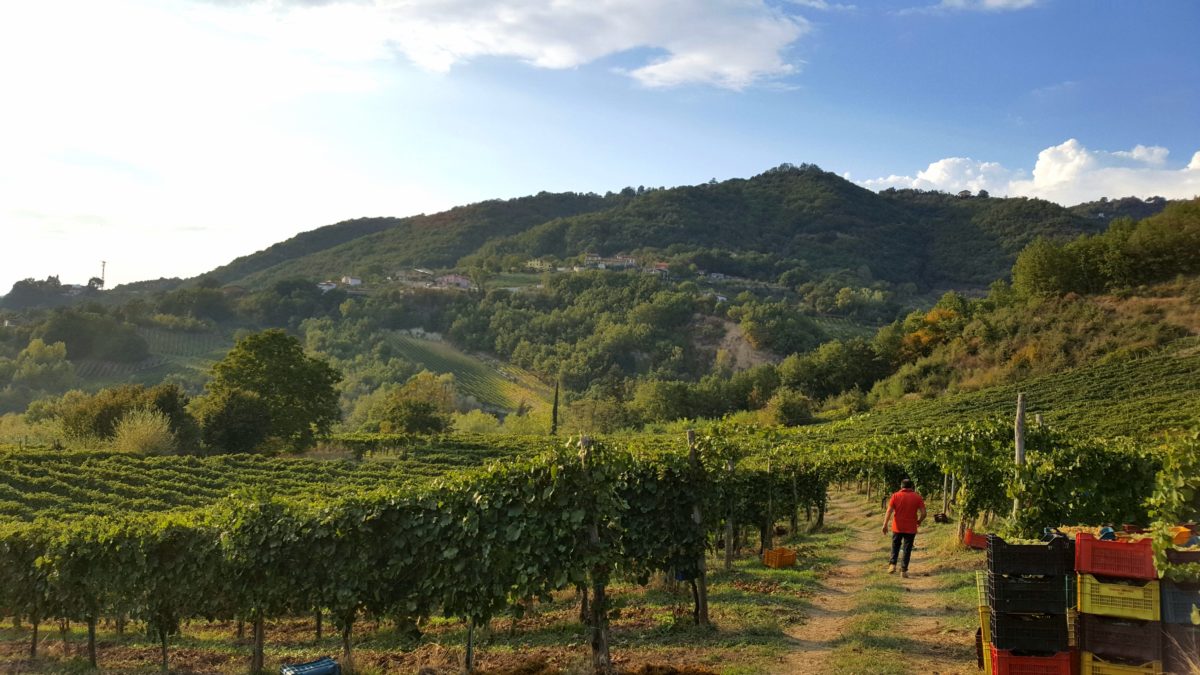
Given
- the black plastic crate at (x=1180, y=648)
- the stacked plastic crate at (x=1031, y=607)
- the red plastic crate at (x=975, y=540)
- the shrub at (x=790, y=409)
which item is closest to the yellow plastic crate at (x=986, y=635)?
the stacked plastic crate at (x=1031, y=607)

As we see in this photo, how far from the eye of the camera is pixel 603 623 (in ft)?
26.2

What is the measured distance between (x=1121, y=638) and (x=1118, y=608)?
0.28 meters

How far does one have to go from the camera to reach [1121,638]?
6215mm

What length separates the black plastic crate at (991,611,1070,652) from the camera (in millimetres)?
6430

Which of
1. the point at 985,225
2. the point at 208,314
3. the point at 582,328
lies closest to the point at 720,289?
the point at 582,328

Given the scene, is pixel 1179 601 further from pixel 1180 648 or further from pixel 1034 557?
pixel 1034 557

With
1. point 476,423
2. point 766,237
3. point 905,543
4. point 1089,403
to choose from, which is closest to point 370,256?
point 766,237

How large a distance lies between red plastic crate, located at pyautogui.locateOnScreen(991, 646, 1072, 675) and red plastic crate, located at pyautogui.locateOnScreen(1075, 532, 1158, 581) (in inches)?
31.9

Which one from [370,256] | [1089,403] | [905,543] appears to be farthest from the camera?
[370,256]

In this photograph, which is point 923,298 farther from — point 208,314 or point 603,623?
point 603,623

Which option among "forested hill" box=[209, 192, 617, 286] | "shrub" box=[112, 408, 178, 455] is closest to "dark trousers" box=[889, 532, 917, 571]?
"shrub" box=[112, 408, 178, 455]

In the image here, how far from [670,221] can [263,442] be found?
5439 inches

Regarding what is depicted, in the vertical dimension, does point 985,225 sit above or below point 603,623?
above

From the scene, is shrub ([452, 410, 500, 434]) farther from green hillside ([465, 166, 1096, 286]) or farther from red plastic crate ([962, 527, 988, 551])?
green hillside ([465, 166, 1096, 286])
